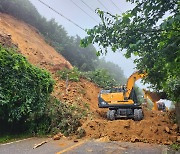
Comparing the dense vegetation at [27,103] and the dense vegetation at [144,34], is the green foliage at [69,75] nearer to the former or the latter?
the dense vegetation at [27,103]

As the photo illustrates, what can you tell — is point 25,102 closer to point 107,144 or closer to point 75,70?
point 107,144

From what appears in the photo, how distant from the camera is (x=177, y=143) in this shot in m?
8.43

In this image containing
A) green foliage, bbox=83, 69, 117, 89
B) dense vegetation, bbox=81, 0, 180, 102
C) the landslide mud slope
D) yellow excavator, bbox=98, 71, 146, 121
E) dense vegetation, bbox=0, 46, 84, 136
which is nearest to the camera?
dense vegetation, bbox=81, 0, 180, 102

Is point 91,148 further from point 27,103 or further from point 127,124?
point 27,103

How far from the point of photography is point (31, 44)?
2720 cm

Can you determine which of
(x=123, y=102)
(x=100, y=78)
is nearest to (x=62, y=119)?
(x=123, y=102)

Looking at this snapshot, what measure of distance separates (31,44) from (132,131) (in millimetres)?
19842

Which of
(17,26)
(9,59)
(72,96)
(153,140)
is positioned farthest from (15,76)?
(17,26)

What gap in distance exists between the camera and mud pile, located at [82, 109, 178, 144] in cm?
931

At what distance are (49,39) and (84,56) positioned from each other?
5526mm

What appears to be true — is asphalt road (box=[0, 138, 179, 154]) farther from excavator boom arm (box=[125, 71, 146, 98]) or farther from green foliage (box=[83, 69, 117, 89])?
green foliage (box=[83, 69, 117, 89])

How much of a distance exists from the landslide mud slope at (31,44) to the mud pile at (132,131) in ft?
43.8

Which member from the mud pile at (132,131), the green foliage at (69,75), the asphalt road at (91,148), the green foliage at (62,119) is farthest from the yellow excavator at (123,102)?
the green foliage at (69,75)

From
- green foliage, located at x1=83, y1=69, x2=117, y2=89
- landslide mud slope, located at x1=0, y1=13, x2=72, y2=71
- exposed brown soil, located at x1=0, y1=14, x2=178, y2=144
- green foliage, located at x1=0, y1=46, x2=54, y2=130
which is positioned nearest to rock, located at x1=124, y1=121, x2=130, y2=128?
exposed brown soil, located at x1=0, y1=14, x2=178, y2=144
